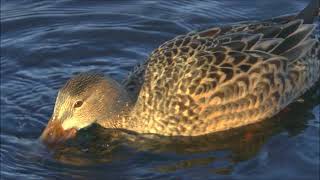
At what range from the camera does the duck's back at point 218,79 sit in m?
8.48

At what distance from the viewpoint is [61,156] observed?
28.0 ft

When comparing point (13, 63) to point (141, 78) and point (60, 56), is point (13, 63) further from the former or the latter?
point (141, 78)

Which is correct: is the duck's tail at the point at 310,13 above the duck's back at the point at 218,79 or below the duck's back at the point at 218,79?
above

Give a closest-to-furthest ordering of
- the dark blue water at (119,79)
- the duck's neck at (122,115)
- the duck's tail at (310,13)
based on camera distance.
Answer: the dark blue water at (119,79), the duck's neck at (122,115), the duck's tail at (310,13)

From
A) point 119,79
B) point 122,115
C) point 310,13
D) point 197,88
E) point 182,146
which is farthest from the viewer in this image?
point 119,79

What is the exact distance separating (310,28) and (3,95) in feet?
12.3

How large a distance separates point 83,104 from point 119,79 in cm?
148

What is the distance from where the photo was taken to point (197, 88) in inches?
332

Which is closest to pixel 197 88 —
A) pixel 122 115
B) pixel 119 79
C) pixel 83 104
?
pixel 122 115

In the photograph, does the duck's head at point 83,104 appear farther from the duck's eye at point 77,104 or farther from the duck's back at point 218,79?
the duck's back at point 218,79

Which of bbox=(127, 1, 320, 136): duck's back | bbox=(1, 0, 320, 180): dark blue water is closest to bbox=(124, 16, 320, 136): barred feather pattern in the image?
bbox=(127, 1, 320, 136): duck's back

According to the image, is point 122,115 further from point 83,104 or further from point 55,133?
point 55,133

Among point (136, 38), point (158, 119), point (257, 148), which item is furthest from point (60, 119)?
point (136, 38)

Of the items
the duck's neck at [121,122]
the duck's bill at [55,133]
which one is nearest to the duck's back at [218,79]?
the duck's neck at [121,122]
